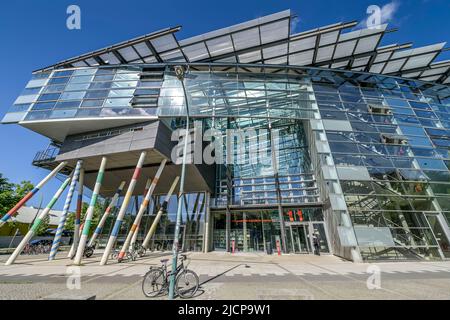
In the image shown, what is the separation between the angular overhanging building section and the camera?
14750 millimetres

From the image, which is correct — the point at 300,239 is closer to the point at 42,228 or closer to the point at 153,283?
the point at 153,283

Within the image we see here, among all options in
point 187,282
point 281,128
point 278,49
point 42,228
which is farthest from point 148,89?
point 42,228

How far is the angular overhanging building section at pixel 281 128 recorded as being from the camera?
1475cm

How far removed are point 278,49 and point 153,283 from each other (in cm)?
2144

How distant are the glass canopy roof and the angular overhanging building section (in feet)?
0.38

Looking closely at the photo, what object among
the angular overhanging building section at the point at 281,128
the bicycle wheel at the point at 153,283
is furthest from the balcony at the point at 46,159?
the bicycle wheel at the point at 153,283

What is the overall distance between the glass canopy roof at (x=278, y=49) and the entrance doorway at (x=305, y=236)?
1719 cm

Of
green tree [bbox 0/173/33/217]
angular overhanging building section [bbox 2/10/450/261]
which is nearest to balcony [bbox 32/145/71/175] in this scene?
angular overhanging building section [bbox 2/10/450/261]

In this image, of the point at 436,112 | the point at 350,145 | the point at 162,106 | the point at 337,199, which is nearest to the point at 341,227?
the point at 337,199

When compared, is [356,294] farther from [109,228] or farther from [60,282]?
[109,228]

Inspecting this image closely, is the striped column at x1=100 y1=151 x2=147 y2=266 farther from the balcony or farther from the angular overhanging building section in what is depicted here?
the balcony

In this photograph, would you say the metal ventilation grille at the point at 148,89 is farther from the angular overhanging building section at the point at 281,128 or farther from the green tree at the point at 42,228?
the green tree at the point at 42,228

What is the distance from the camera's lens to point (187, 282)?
607 cm

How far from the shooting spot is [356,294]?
5715mm
